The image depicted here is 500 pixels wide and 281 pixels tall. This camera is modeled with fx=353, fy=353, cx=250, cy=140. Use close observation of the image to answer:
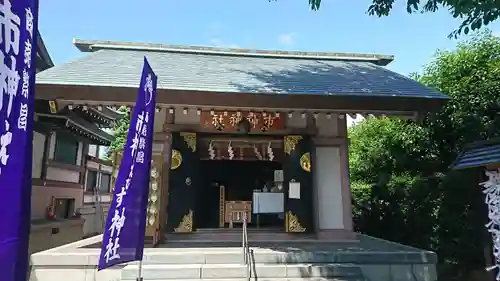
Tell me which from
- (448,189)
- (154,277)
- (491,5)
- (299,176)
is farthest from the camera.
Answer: (448,189)

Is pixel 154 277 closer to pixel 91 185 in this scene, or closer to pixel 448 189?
pixel 448 189

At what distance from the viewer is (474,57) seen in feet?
29.5

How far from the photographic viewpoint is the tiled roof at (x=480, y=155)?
4.97 m

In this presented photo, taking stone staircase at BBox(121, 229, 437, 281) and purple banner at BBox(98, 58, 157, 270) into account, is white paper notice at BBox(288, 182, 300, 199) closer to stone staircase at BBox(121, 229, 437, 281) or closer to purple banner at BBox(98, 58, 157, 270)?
stone staircase at BBox(121, 229, 437, 281)

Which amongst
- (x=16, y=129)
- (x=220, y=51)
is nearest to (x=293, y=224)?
(x=220, y=51)

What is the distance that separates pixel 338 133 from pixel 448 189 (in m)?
3.02

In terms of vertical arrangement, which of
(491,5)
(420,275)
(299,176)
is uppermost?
(491,5)

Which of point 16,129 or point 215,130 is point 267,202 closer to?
point 215,130

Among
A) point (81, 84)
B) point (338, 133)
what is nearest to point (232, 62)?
point (338, 133)

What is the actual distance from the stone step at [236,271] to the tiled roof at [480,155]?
2308mm

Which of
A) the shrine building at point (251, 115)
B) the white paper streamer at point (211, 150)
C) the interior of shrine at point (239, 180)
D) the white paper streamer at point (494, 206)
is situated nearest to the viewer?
the white paper streamer at point (494, 206)

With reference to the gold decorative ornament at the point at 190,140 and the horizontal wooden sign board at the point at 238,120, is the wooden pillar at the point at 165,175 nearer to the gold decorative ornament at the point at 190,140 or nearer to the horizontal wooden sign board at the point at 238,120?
the gold decorative ornament at the point at 190,140

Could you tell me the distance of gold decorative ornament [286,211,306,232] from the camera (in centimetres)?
724

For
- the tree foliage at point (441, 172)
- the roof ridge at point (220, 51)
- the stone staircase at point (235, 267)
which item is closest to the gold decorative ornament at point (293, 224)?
the stone staircase at point (235, 267)
